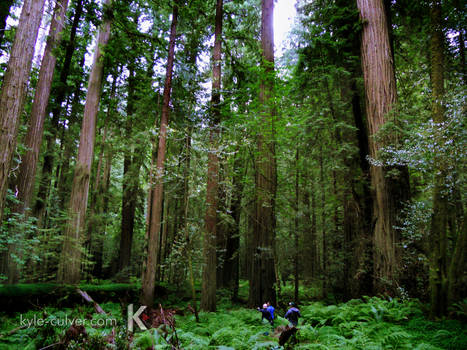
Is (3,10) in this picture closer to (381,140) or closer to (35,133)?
(35,133)

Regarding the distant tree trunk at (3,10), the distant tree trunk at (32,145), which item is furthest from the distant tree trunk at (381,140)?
the distant tree trunk at (3,10)

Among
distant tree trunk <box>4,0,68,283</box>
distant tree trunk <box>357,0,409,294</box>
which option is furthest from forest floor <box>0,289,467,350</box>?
distant tree trunk <box>4,0,68,283</box>

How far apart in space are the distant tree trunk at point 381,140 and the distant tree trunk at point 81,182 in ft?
27.9

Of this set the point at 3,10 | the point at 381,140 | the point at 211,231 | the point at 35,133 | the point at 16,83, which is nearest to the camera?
the point at 16,83

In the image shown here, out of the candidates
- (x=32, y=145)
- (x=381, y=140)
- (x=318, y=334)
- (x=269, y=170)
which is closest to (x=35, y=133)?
(x=32, y=145)

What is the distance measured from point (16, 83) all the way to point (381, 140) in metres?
8.31

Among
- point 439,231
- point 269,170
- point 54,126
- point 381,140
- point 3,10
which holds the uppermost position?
point 3,10

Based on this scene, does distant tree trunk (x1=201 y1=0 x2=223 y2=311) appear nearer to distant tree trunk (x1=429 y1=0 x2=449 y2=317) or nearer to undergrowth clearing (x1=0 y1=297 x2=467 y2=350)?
undergrowth clearing (x1=0 y1=297 x2=467 y2=350)

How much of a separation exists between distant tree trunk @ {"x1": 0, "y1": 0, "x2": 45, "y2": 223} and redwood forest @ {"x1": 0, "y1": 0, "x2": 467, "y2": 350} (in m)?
0.02

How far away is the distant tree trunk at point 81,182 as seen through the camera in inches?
360

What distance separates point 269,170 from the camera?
30.3 ft

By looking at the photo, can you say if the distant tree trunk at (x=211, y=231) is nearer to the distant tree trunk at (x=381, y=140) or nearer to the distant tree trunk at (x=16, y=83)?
the distant tree trunk at (x=381, y=140)

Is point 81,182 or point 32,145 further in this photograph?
point 81,182

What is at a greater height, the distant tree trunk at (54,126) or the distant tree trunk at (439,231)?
the distant tree trunk at (54,126)
